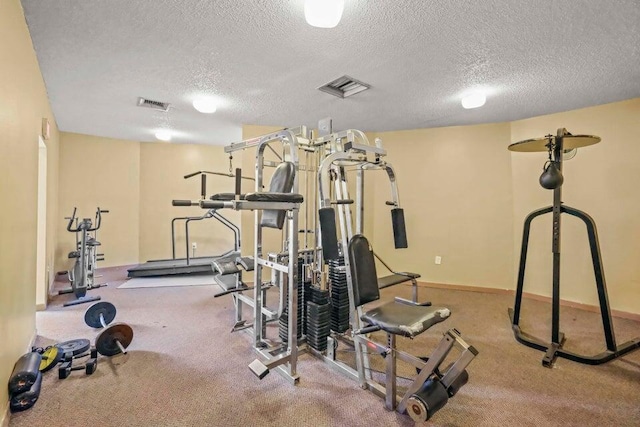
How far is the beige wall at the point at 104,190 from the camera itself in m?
4.90

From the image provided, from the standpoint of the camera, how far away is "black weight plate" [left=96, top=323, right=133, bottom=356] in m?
2.30

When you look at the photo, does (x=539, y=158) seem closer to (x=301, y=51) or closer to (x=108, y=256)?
(x=301, y=51)

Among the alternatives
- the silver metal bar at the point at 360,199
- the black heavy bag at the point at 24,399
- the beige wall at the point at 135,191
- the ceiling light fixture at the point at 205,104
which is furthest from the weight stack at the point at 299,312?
the beige wall at the point at 135,191

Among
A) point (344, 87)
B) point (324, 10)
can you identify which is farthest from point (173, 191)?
point (324, 10)

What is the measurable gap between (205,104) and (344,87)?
61.2 inches

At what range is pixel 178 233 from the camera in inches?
228

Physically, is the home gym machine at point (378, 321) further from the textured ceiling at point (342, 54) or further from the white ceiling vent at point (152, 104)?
the white ceiling vent at point (152, 104)

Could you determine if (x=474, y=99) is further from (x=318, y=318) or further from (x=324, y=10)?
(x=318, y=318)

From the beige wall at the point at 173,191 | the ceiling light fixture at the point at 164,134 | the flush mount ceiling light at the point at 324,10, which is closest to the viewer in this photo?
the flush mount ceiling light at the point at 324,10

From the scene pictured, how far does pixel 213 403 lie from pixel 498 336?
251cm

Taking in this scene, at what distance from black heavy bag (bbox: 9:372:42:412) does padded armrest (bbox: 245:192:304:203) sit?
1.68 m

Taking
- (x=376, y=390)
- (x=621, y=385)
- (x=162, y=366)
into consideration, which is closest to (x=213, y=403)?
(x=162, y=366)

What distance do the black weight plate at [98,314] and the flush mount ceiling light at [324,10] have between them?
120 inches

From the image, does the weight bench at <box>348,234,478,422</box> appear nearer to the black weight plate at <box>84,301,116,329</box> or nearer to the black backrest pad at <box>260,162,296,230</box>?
the black backrest pad at <box>260,162,296,230</box>
